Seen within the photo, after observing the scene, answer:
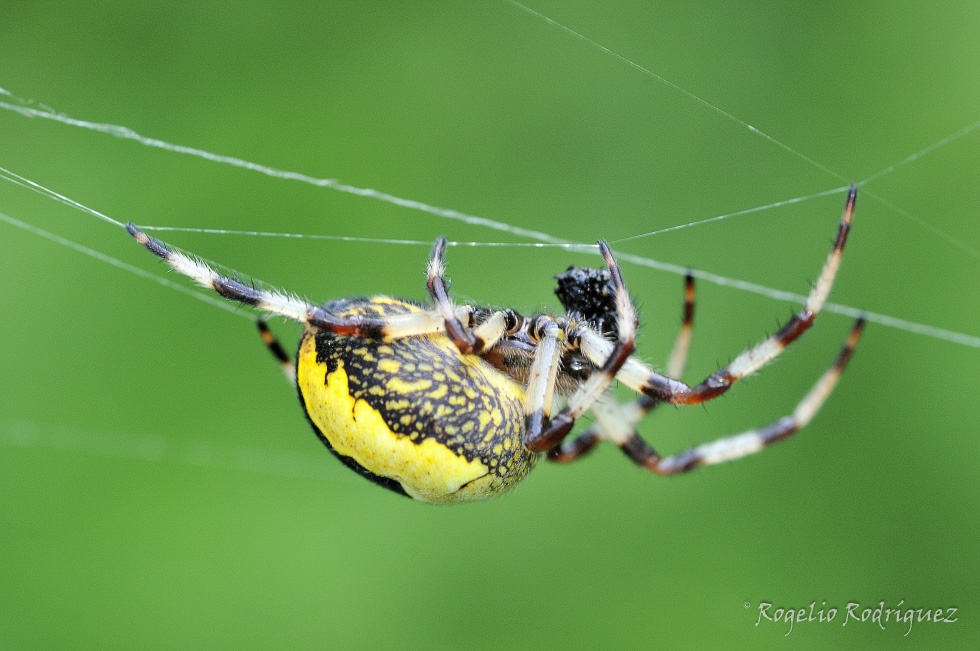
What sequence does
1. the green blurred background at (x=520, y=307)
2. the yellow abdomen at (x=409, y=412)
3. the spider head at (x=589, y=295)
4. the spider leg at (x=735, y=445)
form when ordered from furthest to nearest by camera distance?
the green blurred background at (x=520, y=307), the spider leg at (x=735, y=445), the spider head at (x=589, y=295), the yellow abdomen at (x=409, y=412)

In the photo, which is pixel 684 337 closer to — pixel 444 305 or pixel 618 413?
pixel 618 413

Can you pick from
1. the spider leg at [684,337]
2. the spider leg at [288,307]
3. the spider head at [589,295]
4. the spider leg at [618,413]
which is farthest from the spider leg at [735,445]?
the spider leg at [288,307]

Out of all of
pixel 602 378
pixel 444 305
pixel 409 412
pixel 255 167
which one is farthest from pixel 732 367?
pixel 255 167

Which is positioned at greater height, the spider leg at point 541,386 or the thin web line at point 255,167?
the thin web line at point 255,167

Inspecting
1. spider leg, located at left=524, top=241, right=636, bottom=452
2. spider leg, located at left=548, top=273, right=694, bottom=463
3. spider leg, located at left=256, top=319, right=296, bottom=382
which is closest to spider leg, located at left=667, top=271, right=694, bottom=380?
spider leg, located at left=548, top=273, right=694, bottom=463

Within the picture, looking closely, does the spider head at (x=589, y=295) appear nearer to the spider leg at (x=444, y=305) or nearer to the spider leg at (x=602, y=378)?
the spider leg at (x=602, y=378)

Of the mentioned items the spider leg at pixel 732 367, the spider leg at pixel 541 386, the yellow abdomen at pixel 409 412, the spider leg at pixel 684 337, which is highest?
the spider leg at pixel 684 337
